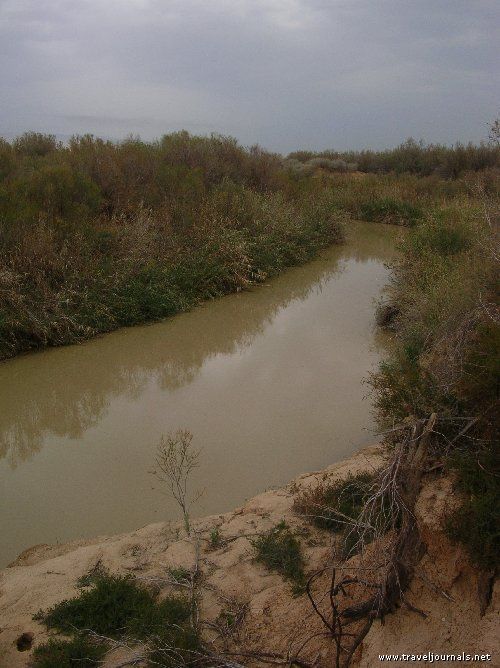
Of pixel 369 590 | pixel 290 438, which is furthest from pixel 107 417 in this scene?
pixel 369 590

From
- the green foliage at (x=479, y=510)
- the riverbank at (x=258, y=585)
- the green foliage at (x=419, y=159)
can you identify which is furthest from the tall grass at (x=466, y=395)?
the green foliage at (x=419, y=159)

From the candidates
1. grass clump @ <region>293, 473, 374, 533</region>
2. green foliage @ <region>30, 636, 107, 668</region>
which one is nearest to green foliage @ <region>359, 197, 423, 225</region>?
grass clump @ <region>293, 473, 374, 533</region>

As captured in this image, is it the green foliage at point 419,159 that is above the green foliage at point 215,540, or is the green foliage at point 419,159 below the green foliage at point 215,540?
above

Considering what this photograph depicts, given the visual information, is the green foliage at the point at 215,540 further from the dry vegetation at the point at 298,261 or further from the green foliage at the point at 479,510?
the green foliage at the point at 479,510

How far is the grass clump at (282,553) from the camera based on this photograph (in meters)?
3.77

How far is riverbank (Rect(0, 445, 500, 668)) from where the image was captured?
2873 mm

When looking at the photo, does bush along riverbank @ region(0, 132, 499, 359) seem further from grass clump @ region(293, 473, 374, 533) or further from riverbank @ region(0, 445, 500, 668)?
grass clump @ region(293, 473, 374, 533)

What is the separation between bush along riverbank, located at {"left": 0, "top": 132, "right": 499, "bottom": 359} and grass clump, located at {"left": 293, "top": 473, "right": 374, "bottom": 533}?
593cm

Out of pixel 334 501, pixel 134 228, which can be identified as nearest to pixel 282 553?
pixel 334 501

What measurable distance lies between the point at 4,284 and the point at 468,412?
25.0ft

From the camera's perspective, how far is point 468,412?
138 inches

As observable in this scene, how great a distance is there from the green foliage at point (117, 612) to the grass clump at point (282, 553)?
2.14 ft

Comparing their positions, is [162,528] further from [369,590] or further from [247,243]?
[247,243]

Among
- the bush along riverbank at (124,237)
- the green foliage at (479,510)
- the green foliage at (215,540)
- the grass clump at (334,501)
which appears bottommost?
the green foliage at (215,540)
